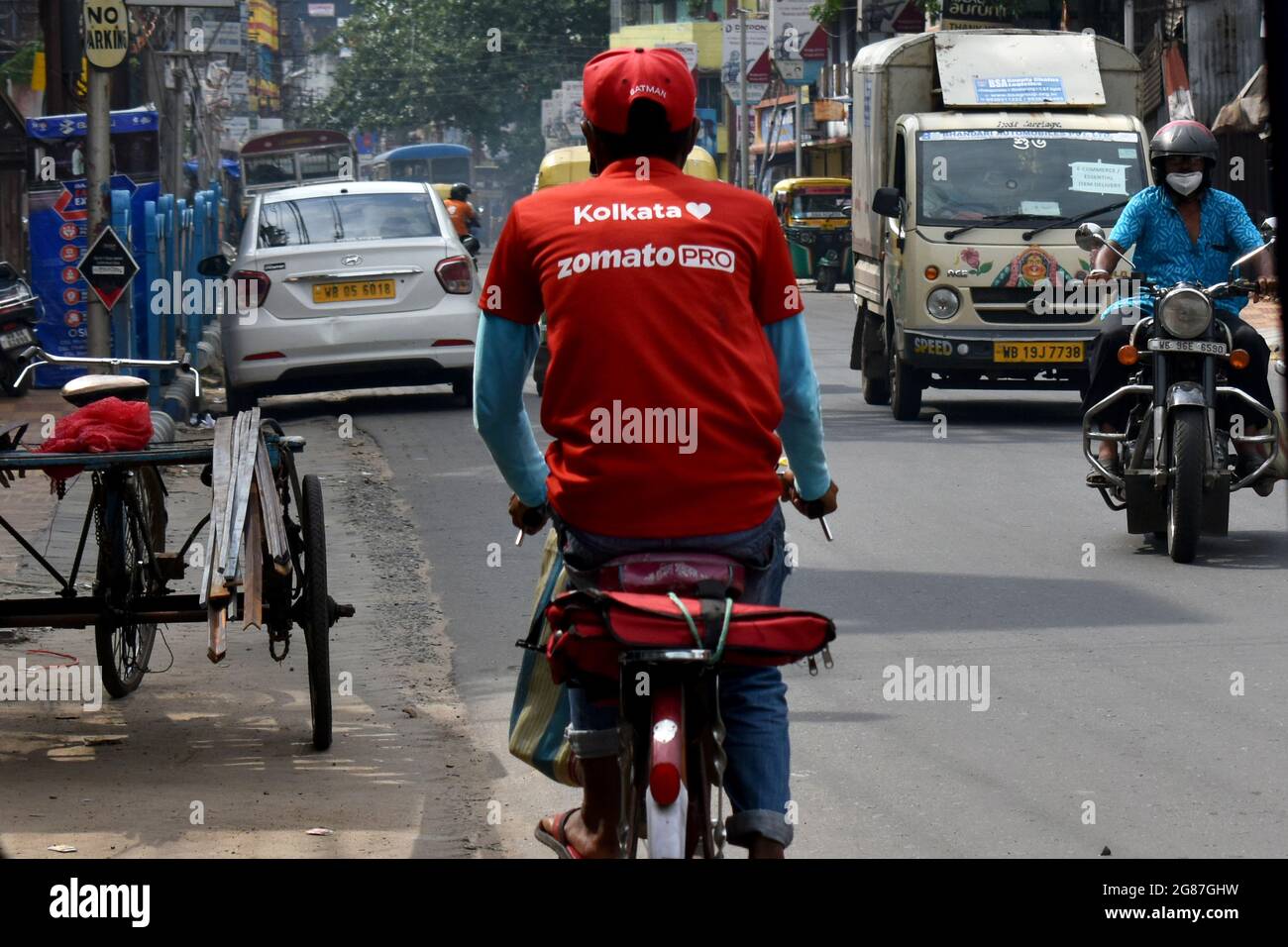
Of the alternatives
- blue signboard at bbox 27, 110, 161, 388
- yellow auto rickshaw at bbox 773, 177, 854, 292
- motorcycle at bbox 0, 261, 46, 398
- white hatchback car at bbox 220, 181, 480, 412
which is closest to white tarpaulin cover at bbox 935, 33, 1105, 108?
white hatchback car at bbox 220, 181, 480, 412

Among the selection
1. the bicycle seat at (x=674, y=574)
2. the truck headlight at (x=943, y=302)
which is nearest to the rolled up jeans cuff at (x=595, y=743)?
the bicycle seat at (x=674, y=574)

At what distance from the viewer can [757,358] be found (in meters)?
3.41

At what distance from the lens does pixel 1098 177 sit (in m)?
14.1

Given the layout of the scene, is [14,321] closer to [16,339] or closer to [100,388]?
[16,339]

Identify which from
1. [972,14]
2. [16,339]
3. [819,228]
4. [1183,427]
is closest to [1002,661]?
[1183,427]

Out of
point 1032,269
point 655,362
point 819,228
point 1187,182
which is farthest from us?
point 819,228

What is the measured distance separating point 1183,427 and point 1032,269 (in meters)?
5.30

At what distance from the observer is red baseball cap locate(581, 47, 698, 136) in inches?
136

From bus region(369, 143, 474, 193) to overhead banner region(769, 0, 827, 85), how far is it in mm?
23514

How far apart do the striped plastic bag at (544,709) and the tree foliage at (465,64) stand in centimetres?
7926

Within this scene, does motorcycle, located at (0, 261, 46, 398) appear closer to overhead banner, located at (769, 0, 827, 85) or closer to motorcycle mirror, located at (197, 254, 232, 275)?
motorcycle mirror, located at (197, 254, 232, 275)

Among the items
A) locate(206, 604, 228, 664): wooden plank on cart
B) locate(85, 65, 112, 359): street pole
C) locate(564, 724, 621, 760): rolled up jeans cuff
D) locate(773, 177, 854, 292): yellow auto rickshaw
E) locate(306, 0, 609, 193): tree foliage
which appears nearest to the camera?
locate(564, 724, 621, 760): rolled up jeans cuff

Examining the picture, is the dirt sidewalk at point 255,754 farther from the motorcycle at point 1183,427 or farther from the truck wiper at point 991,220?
the truck wiper at point 991,220

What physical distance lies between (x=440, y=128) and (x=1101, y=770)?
9000 cm
